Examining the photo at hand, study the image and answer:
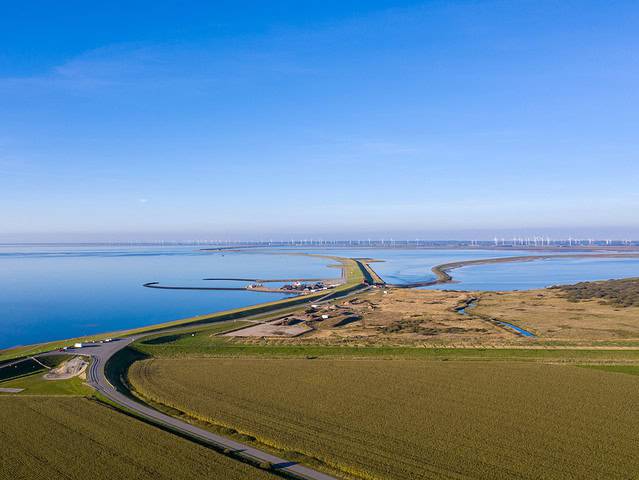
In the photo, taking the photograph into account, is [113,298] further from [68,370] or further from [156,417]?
[156,417]

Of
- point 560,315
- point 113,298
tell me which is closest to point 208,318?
point 113,298

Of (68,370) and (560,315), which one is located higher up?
(68,370)

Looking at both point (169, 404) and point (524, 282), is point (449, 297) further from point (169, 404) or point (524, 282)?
point (169, 404)

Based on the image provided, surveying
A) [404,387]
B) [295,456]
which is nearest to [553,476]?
[295,456]

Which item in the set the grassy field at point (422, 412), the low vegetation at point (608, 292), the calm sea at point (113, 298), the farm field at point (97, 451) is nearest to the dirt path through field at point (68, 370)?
the grassy field at point (422, 412)

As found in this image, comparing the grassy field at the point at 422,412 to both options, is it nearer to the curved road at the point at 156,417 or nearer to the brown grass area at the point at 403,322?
the curved road at the point at 156,417

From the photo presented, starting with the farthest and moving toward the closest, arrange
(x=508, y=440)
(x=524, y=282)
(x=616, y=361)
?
1. (x=524, y=282)
2. (x=616, y=361)
3. (x=508, y=440)
